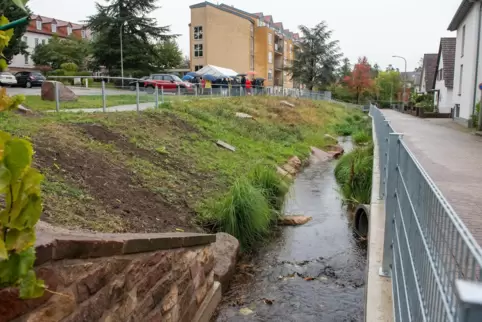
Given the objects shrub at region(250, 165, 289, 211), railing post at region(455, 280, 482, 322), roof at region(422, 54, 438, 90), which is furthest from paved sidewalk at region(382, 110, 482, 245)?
roof at region(422, 54, 438, 90)

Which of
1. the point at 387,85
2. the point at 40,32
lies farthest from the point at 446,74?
the point at 40,32

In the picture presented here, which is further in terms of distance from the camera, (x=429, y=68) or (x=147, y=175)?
(x=429, y=68)

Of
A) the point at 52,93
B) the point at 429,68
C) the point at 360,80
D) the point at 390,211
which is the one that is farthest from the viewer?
the point at 360,80

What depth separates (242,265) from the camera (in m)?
7.65

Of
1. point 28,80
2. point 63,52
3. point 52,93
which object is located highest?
point 63,52

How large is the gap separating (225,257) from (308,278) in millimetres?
1296

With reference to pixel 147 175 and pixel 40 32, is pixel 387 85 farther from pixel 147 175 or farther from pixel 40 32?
pixel 147 175

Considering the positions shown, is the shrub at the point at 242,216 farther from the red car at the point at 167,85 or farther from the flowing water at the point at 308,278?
the red car at the point at 167,85

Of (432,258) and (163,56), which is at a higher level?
(163,56)

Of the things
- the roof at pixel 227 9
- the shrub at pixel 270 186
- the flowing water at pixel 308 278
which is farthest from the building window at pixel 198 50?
the flowing water at pixel 308 278

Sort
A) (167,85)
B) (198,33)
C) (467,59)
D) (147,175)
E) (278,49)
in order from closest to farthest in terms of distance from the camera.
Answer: (147,175) → (167,85) → (467,59) → (198,33) → (278,49)

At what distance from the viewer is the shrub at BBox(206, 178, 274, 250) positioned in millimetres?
8402

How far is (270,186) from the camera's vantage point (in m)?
10.6

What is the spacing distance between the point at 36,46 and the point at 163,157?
59.4m
